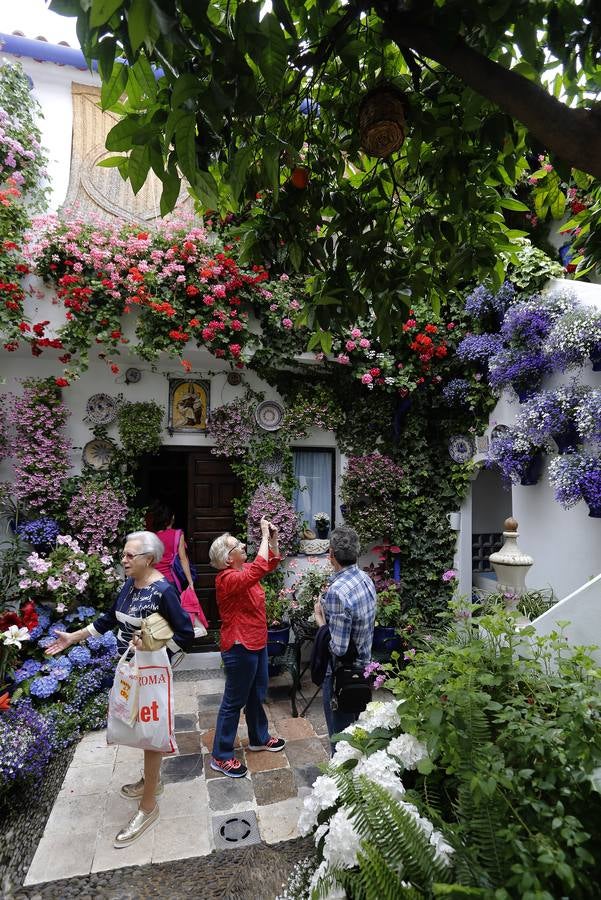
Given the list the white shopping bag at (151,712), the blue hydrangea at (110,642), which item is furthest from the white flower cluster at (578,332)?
the blue hydrangea at (110,642)

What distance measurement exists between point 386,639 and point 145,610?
3646 mm

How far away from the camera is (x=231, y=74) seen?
1495 mm

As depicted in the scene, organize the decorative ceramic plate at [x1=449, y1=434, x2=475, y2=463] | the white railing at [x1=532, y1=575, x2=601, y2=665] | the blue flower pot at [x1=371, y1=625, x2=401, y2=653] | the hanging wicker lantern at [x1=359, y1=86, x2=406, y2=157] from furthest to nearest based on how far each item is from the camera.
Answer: the decorative ceramic plate at [x1=449, y1=434, x2=475, y2=463], the blue flower pot at [x1=371, y1=625, x2=401, y2=653], the white railing at [x1=532, y1=575, x2=601, y2=665], the hanging wicker lantern at [x1=359, y1=86, x2=406, y2=157]

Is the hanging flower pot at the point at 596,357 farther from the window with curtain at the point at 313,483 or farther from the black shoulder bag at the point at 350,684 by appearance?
the black shoulder bag at the point at 350,684

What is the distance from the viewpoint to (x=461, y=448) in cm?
632

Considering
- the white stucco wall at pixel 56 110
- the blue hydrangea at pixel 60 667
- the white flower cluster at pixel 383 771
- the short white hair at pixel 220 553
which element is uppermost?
the white stucco wall at pixel 56 110

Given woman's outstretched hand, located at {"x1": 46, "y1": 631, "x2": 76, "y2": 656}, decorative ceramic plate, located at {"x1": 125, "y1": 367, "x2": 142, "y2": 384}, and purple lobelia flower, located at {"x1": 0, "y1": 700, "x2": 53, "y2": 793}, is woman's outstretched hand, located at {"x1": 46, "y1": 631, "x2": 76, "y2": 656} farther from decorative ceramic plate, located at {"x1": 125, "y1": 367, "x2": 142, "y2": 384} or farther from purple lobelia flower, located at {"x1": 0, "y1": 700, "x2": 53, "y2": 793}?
decorative ceramic plate, located at {"x1": 125, "y1": 367, "x2": 142, "y2": 384}

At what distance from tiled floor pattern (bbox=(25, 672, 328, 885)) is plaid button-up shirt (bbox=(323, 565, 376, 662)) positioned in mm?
1210

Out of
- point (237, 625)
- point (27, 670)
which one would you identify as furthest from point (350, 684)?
point (27, 670)

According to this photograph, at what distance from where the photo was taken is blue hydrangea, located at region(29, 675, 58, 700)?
4066mm

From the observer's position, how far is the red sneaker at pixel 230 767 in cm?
350

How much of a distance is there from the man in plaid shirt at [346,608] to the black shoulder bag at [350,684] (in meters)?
0.05

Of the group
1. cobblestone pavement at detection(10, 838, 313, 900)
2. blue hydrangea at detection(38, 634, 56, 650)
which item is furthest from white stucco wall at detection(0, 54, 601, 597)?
cobblestone pavement at detection(10, 838, 313, 900)

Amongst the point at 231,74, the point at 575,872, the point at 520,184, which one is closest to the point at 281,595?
the point at 575,872
